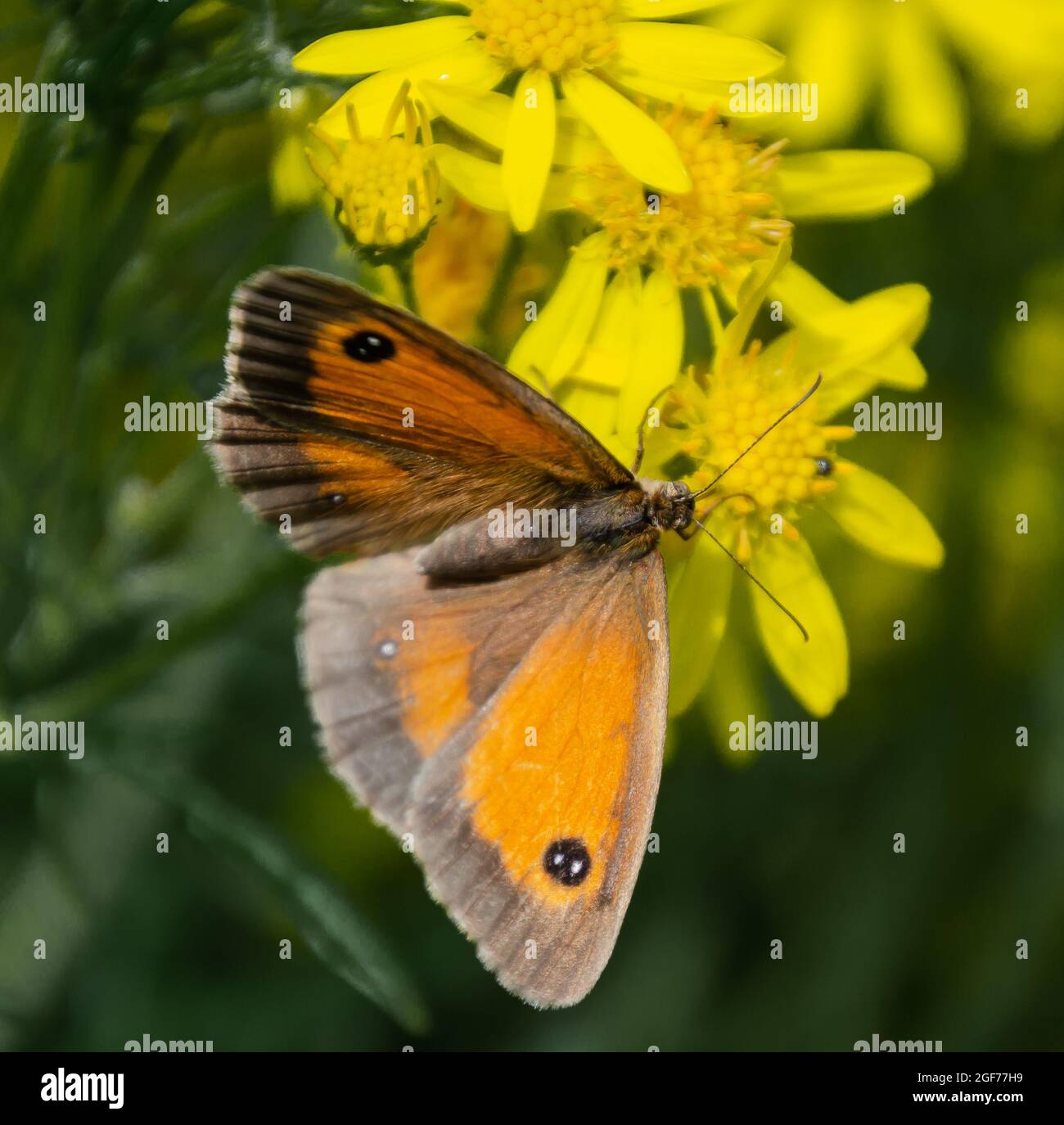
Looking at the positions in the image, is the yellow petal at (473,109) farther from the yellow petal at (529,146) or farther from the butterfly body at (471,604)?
the butterfly body at (471,604)

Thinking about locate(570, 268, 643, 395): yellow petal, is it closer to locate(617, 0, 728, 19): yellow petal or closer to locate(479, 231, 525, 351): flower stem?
locate(479, 231, 525, 351): flower stem

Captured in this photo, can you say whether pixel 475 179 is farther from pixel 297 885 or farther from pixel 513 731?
pixel 297 885

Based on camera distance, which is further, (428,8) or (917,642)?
(917,642)

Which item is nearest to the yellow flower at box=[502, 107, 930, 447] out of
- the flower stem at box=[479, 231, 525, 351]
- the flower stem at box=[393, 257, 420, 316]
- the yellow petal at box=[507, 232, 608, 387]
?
the yellow petal at box=[507, 232, 608, 387]

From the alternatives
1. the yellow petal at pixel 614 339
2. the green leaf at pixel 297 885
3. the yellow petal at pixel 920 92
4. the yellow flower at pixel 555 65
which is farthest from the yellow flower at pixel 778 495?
the yellow petal at pixel 920 92

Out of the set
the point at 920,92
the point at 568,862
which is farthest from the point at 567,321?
the point at 920,92
